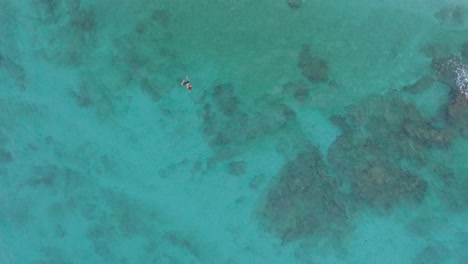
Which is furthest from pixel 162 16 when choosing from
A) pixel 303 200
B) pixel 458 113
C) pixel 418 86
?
pixel 458 113

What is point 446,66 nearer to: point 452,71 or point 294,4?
point 452,71

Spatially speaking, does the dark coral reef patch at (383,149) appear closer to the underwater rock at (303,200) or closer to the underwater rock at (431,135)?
the underwater rock at (431,135)

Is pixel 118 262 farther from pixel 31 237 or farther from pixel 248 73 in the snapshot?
pixel 248 73

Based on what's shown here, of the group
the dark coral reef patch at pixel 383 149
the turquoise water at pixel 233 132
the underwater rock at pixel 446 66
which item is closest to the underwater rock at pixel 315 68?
the turquoise water at pixel 233 132

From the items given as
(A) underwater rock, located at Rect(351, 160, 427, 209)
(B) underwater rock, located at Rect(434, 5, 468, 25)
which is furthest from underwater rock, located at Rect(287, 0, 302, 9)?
(A) underwater rock, located at Rect(351, 160, 427, 209)

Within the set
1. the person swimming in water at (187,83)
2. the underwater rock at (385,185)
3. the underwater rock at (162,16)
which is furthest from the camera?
→ the underwater rock at (162,16)

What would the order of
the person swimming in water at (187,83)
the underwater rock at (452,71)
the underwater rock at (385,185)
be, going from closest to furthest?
the underwater rock at (385,185)
the underwater rock at (452,71)
the person swimming in water at (187,83)
